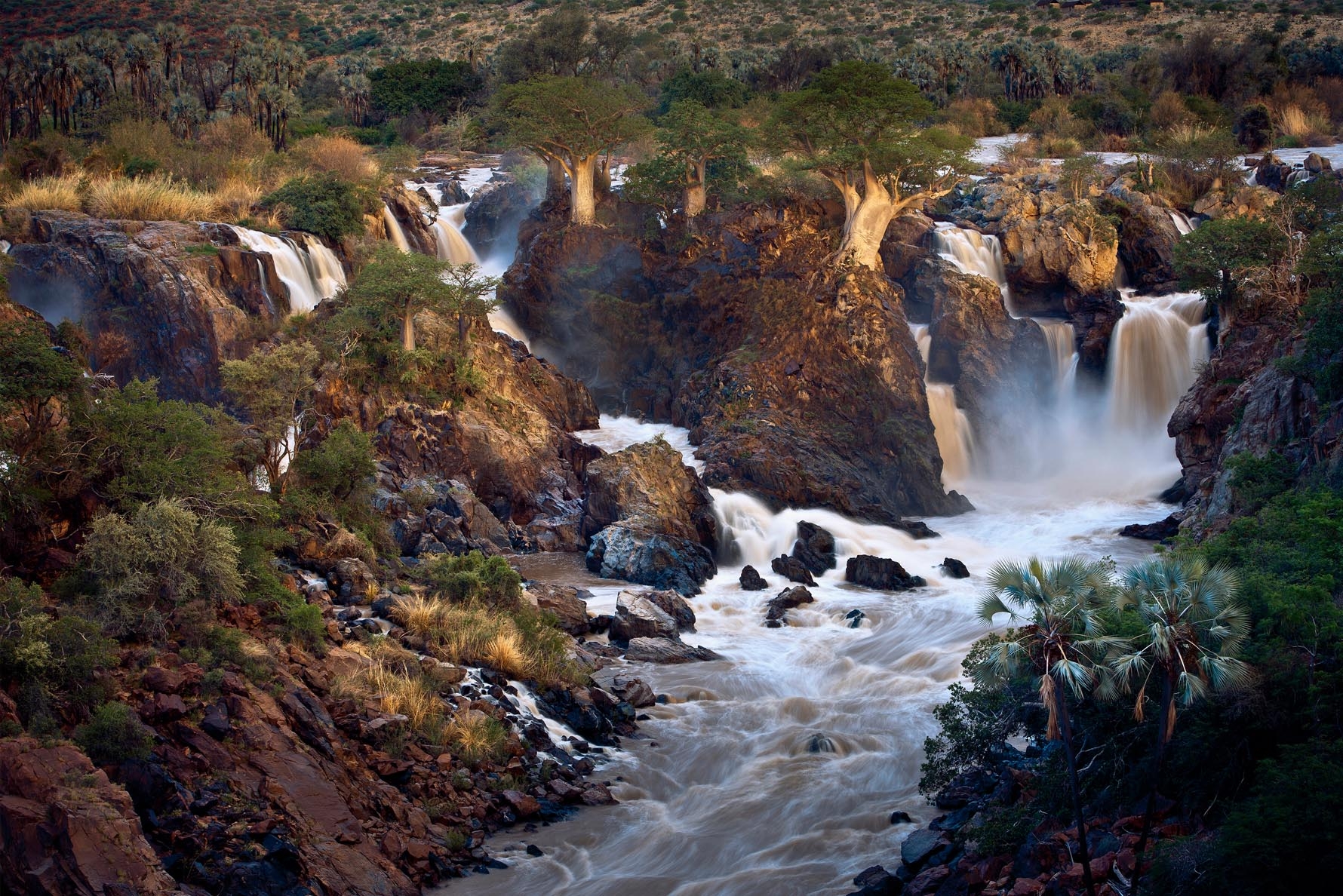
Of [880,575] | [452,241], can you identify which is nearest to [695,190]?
[452,241]

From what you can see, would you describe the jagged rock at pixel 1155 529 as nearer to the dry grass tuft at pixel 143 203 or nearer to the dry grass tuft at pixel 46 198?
the dry grass tuft at pixel 143 203

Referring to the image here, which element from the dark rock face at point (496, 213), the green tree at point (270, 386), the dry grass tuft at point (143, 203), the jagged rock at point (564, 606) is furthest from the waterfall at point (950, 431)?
the dry grass tuft at point (143, 203)

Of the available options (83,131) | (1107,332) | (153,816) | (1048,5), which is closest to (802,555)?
(1107,332)

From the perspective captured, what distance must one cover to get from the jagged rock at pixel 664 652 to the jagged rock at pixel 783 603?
2559mm

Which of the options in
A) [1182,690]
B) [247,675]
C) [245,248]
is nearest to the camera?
[1182,690]

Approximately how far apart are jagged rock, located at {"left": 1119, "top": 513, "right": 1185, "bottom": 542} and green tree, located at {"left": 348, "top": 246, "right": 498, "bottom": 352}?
18154 millimetres

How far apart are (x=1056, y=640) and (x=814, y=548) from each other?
1783 centimetres

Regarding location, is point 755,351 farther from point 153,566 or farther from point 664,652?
point 153,566

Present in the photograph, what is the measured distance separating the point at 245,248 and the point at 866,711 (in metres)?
22.9

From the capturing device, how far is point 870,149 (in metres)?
37.9

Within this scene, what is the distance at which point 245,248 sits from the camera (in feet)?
110

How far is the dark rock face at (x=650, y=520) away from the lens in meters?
27.0

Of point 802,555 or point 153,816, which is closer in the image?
point 153,816

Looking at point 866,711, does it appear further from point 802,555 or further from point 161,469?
point 161,469
